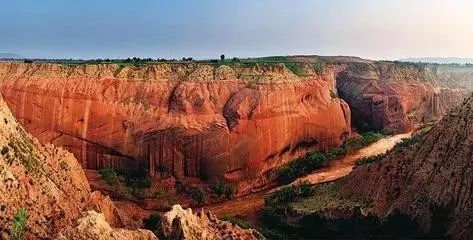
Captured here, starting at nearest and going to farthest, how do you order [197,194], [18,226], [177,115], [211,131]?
[18,226], [197,194], [211,131], [177,115]

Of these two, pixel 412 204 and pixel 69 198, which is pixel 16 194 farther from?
pixel 412 204

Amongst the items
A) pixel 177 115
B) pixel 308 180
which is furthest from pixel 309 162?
pixel 177 115

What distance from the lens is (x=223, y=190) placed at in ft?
154

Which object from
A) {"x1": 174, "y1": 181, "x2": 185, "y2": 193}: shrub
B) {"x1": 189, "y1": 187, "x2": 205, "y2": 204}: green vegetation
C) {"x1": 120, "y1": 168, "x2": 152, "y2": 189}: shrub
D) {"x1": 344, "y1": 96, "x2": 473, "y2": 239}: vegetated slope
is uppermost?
{"x1": 344, "y1": 96, "x2": 473, "y2": 239}: vegetated slope

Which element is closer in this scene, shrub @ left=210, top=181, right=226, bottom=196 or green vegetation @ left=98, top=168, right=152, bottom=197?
green vegetation @ left=98, top=168, right=152, bottom=197

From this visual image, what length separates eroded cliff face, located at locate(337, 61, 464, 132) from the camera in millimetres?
70750

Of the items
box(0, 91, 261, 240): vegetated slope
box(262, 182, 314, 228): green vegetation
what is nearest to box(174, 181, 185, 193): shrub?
box(262, 182, 314, 228): green vegetation

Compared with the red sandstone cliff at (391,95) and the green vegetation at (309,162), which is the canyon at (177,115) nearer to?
the green vegetation at (309,162)

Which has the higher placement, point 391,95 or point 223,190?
point 391,95

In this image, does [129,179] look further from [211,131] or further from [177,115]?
[211,131]

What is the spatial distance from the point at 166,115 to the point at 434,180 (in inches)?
887

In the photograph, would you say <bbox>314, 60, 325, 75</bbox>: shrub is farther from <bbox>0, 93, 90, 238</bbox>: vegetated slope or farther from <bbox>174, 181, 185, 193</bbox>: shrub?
<bbox>0, 93, 90, 238</bbox>: vegetated slope

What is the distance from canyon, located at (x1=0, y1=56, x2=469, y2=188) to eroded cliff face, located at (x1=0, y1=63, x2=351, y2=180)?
76mm

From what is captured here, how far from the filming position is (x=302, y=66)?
208 feet
